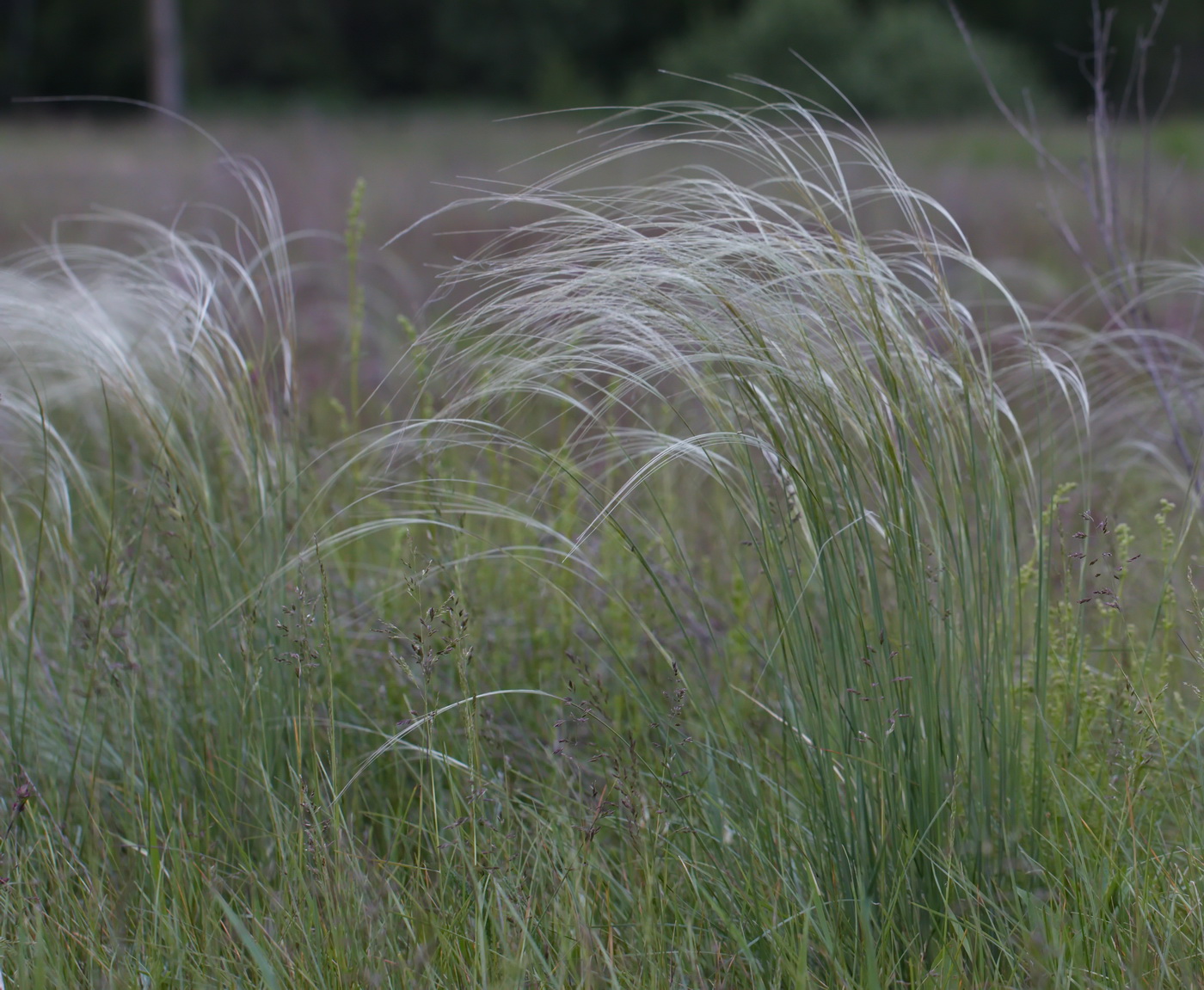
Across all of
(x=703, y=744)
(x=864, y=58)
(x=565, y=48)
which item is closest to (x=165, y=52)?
(x=703, y=744)

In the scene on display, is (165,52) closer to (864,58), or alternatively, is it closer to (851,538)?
(851,538)

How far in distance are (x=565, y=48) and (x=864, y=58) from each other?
9846 millimetres

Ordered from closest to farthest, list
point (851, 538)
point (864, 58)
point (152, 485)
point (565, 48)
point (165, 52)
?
1. point (851, 538)
2. point (152, 485)
3. point (165, 52)
4. point (864, 58)
5. point (565, 48)

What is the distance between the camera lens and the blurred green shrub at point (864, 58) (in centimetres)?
2534

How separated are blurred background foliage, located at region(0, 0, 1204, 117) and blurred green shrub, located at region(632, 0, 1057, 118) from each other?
0.05 meters

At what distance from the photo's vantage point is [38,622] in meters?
2.02

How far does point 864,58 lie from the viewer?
26.8 m

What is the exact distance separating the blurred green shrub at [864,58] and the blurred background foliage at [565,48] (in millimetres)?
48

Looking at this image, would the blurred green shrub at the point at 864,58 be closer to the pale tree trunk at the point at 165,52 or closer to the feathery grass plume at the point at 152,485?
the pale tree trunk at the point at 165,52

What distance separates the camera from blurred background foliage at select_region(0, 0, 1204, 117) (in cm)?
2641

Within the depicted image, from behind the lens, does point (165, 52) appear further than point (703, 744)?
Yes

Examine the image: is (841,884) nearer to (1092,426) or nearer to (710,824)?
(710,824)

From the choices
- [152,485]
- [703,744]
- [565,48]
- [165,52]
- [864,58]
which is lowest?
[703,744]

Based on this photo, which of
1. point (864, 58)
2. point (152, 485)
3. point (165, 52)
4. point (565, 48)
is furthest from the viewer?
point (565, 48)
